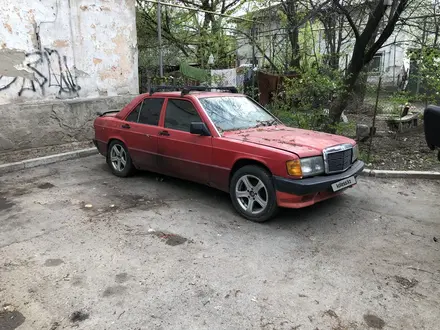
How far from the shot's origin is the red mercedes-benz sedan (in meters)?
4.55

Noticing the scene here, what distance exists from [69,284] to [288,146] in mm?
2834

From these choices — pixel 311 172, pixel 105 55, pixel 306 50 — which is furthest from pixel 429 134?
pixel 306 50

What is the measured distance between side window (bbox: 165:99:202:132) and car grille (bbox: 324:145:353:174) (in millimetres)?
1866

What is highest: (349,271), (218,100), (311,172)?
(218,100)

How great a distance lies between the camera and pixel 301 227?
473cm

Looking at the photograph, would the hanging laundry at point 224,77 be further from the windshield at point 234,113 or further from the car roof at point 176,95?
the windshield at point 234,113

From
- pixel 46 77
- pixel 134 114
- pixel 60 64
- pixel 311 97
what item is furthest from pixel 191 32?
pixel 134 114

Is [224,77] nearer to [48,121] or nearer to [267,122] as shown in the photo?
[48,121]

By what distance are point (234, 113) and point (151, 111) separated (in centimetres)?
143

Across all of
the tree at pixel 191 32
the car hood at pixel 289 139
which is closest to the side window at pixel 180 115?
the car hood at pixel 289 139

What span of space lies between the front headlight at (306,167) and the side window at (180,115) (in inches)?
64.4

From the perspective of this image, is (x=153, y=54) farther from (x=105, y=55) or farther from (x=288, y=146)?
(x=288, y=146)

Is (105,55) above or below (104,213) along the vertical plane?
above

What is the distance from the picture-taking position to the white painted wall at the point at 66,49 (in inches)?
310
